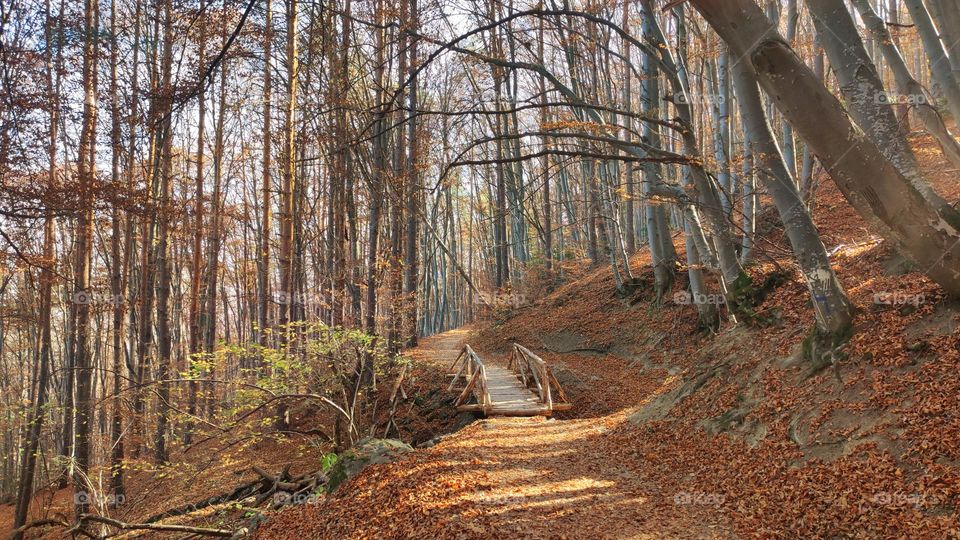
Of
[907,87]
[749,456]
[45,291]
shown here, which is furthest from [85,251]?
[907,87]

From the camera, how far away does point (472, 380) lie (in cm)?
991

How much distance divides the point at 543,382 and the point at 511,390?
4.45 ft

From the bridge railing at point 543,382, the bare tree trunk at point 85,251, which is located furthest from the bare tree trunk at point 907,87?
the bare tree trunk at point 85,251

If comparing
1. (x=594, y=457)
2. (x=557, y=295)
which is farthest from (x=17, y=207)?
(x=557, y=295)

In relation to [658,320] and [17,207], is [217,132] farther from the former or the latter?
[658,320]

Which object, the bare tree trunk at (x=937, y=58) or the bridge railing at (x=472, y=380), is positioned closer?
the bare tree trunk at (x=937, y=58)

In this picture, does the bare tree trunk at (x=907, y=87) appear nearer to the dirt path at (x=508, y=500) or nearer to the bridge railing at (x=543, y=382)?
the dirt path at (x=508, y=500)

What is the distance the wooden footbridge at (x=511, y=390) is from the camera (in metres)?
9.20

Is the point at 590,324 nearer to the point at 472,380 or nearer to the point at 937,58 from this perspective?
the point at 472,380

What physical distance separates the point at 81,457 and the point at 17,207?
6.32 m

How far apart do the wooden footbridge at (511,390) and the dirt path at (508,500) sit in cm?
206

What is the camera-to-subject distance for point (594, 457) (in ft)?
20.9

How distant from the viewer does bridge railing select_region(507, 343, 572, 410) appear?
9383 mm

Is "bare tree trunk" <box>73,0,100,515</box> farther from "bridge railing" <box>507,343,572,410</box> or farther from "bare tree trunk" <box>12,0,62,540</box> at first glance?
"bridge railing" <box>507,343,572,410</box>
